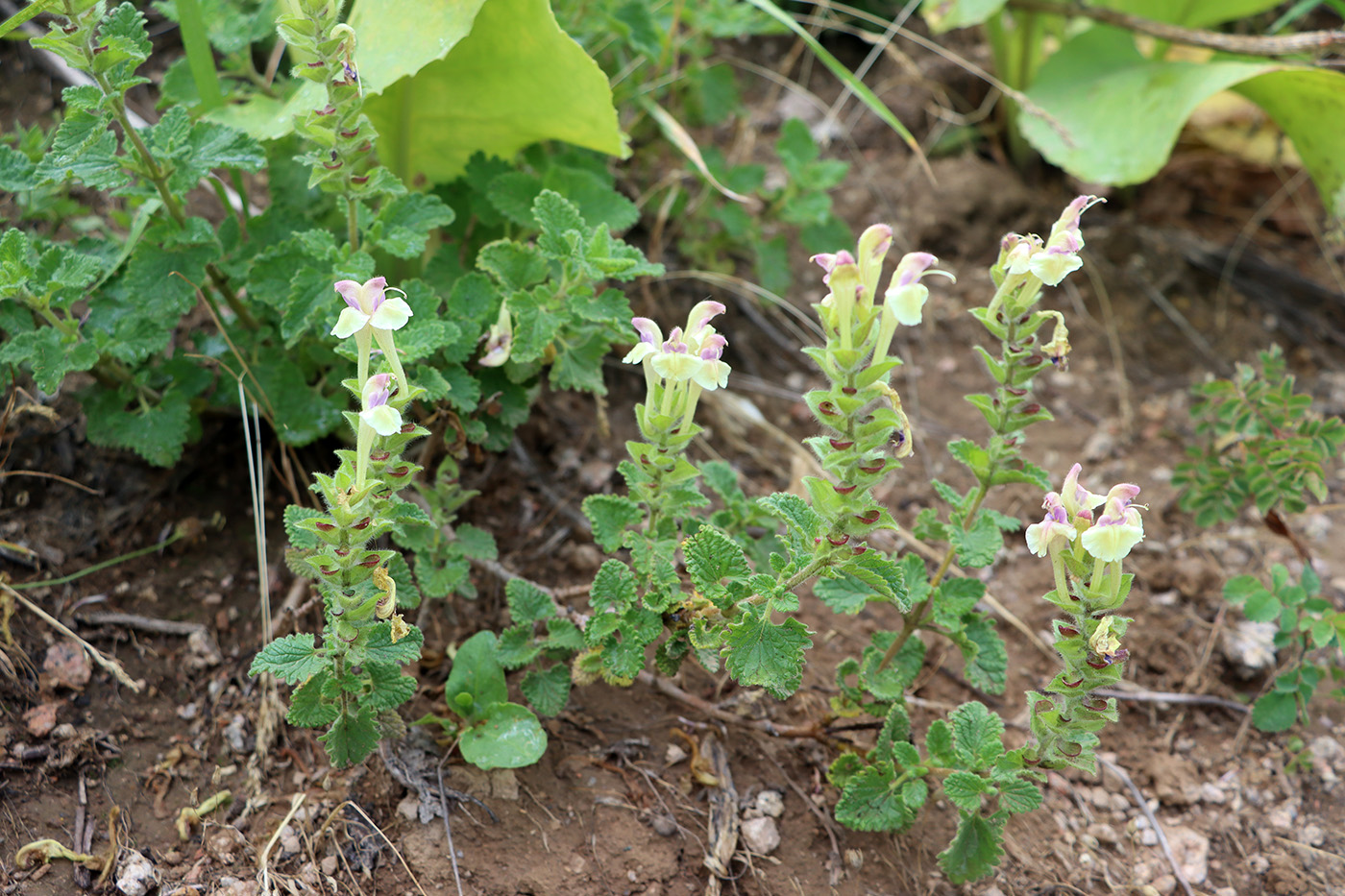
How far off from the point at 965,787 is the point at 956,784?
0.01 m

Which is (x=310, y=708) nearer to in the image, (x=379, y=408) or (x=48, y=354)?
(x=379, y=408)

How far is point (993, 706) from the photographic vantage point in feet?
6.81

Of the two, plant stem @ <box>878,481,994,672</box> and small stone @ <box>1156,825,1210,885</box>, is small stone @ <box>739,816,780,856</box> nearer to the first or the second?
plant stem @ <box>878,481,994,672</box>

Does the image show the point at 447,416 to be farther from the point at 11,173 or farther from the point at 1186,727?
the point at 1186,727

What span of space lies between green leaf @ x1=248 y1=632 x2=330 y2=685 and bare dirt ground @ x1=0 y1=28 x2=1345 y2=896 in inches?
13.8

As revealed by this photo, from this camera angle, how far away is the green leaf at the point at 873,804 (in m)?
1.63

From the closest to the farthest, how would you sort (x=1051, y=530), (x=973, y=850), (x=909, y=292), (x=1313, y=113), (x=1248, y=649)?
Answer: (x=909, y=292) → (x=1051, y=530) → (x=973, y=850) → (x=1248, y=649) → (x=1313, y=113)

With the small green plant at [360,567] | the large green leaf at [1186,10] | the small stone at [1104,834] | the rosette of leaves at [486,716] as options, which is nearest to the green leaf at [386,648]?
the small green plant at [360,567]

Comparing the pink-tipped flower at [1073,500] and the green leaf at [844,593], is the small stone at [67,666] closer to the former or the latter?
the green leaf at [844,593]

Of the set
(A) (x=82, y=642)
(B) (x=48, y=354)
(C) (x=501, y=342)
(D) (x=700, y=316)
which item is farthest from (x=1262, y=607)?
(B) (x=48, y=354)

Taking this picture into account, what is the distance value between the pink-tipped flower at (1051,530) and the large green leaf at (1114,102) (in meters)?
1.58

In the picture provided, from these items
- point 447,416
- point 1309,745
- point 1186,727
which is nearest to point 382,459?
point 447,416

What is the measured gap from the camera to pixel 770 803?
5.87ft

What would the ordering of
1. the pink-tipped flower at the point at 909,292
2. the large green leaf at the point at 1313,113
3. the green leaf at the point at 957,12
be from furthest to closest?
the green leaf at the point at 957,12
the large green leaf at the point at 1313,113
the pink-tipped flower at the point at 909,292
